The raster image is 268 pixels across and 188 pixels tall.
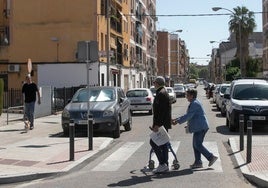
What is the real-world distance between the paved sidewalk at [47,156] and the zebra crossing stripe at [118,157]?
485 millimetres

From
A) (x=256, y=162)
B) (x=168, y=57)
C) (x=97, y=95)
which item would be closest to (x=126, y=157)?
(x=256, y=162)

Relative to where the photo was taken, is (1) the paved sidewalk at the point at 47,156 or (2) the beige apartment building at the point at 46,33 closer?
(1) the paved sidewalk at the point at 47,156

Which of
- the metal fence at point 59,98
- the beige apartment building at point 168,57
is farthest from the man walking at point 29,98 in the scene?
the beige apartment building at point 168,57

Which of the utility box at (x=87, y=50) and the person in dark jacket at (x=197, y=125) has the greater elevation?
the utility box at (x=87, y=50)

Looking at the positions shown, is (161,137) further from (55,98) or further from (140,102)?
(55,98)

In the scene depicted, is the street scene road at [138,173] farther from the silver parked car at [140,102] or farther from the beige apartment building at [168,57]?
the beige apartment building at [168,57]

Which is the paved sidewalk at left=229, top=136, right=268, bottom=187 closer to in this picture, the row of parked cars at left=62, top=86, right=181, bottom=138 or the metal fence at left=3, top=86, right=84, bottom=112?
the row of parked cars at left=62, top=86, right=181, bottom=138

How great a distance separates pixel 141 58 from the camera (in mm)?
77000

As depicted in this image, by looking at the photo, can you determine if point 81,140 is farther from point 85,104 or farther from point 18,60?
point 18,60

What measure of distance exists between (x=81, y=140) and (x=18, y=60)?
3167 cm

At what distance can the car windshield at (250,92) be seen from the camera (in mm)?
19672

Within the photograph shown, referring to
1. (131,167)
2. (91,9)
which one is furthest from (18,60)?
(131,167)

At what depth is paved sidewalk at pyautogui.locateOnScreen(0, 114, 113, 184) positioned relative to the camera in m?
10.4

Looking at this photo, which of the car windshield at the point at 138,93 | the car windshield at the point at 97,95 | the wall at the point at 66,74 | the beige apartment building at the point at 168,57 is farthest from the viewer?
the beige apartment building at the point at 168,57
